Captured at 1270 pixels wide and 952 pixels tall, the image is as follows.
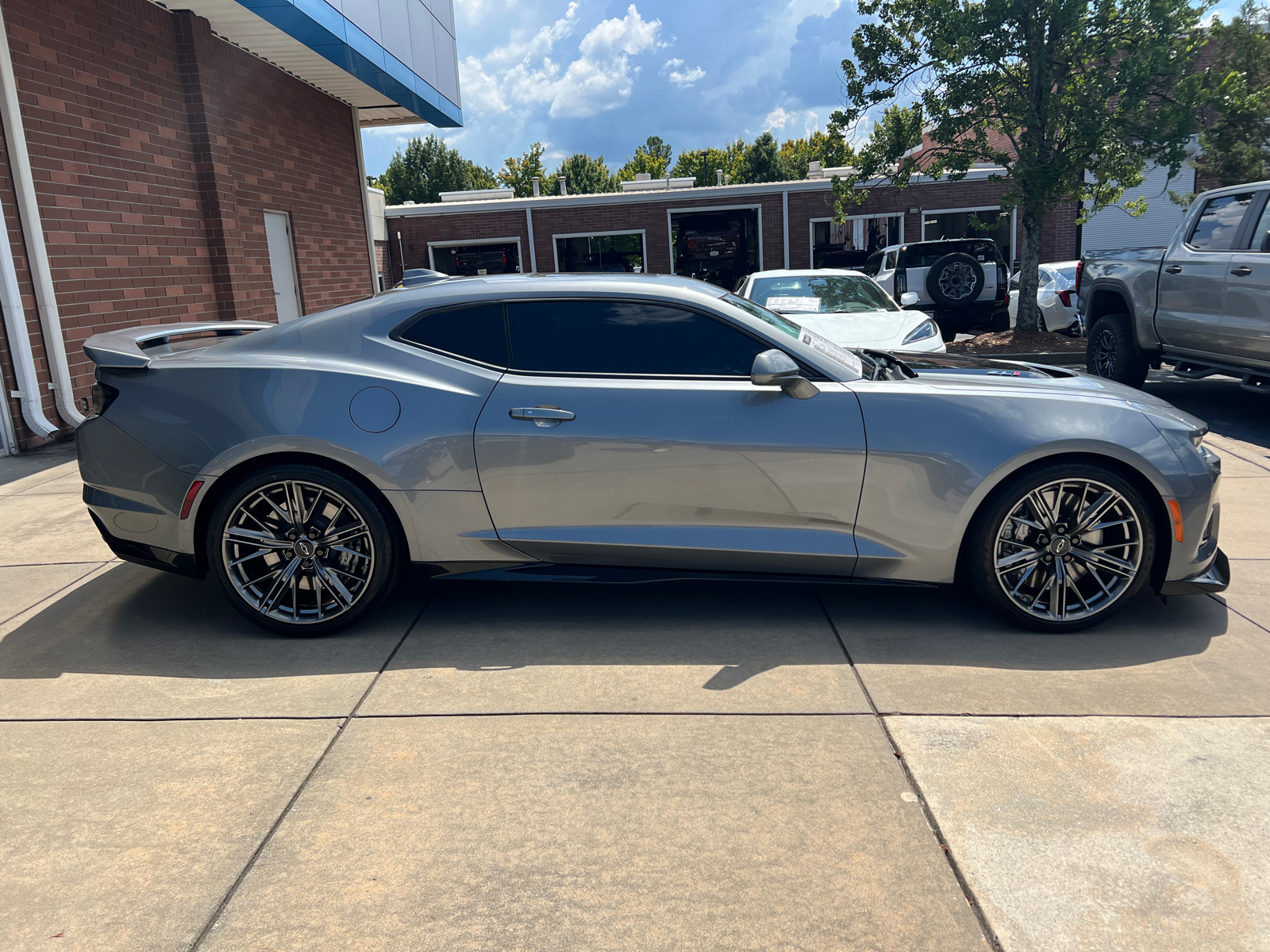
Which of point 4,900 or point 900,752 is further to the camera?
point 900,752

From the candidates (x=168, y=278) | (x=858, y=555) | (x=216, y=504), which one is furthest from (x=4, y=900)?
(x=168, y=278)

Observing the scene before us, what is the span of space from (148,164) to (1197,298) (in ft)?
33.7

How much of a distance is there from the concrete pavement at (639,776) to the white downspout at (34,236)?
479 centimetres

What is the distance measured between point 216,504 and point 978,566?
10.6 ft

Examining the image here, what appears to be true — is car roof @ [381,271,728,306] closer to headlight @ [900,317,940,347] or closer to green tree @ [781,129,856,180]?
headlight @ [900,317,940,347]

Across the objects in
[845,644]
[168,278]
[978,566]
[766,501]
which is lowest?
[845,644]

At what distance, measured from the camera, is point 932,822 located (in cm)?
269

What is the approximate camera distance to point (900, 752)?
305 cm

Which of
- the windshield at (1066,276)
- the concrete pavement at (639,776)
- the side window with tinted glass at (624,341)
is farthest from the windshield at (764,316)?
the windshield at (1066,276)

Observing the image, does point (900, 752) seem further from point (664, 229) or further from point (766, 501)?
point (664, 229)

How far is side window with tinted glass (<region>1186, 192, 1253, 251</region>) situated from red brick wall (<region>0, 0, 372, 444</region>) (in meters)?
10.1

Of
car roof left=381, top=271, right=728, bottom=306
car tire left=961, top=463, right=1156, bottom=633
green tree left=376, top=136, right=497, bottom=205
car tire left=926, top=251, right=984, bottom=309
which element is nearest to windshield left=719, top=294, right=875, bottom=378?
car roof left=381, top=271, right=728, bottom=306

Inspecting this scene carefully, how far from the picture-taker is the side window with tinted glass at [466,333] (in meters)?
4.01

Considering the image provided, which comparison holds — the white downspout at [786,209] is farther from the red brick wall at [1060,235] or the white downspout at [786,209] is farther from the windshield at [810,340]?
the windshield at [810,340]
